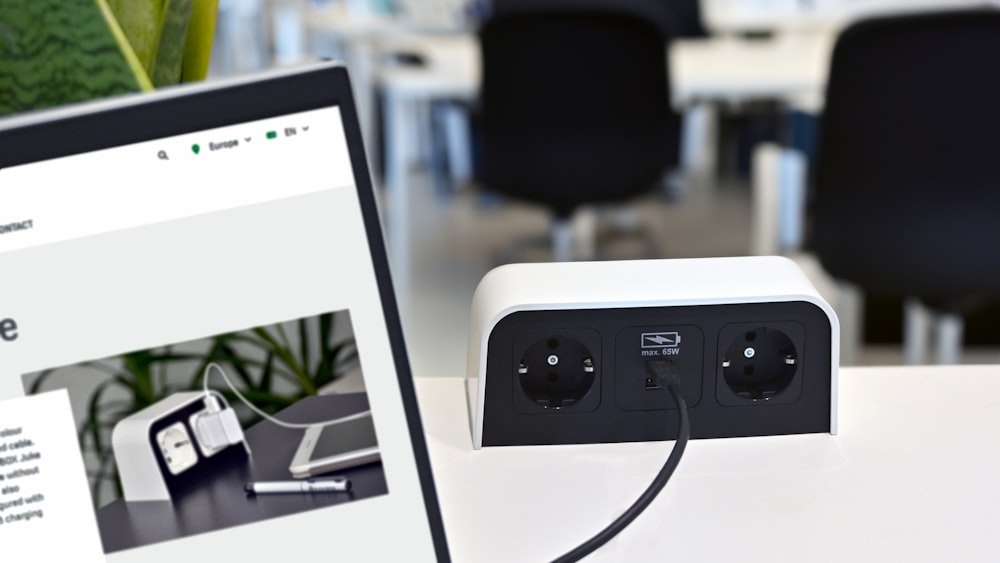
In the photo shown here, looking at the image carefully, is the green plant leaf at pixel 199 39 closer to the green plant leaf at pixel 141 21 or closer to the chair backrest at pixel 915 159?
the green plant leaf at pixel 141 21

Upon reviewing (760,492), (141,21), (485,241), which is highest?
(141,21)

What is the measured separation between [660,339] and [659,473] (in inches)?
3.5

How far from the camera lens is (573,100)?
246 centimetres

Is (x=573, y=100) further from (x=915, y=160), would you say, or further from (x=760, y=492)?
(x=760, y=492)

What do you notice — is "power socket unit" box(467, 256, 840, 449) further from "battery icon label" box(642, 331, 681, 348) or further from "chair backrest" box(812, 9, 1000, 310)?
"chair backrest" box(812, 9, 1000, 310)

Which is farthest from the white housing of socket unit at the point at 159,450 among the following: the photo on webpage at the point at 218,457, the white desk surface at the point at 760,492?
the white desk surface at the point at 760,492

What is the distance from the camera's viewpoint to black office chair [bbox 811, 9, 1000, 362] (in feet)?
5.71

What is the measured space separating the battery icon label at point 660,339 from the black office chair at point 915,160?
1.32m

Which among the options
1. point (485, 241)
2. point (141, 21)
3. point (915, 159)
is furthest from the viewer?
point (485, 241)

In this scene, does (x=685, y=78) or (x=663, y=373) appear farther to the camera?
(x=685, y=78)

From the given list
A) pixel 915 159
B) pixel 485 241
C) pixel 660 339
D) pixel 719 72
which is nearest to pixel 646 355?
pixel 660 339

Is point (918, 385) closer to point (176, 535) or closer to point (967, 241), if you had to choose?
point (176, 535)

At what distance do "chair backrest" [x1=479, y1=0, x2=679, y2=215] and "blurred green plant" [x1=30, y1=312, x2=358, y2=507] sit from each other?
4.92ft

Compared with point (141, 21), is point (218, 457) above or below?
below
